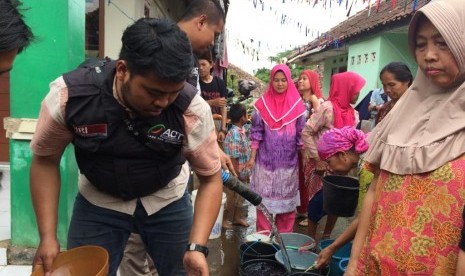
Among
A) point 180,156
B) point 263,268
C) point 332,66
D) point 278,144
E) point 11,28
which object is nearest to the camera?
point 11,28

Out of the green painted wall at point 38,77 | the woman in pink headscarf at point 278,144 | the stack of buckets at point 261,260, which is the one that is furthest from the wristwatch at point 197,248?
the woman in pink headscarf at point 278,144

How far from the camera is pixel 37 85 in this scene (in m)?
2.86

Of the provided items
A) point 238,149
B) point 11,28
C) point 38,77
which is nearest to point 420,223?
point 11,28

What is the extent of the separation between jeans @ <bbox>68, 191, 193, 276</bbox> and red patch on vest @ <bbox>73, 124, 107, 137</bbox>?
0.41m

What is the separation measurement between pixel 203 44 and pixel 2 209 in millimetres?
3001

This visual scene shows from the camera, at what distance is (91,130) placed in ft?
4.91

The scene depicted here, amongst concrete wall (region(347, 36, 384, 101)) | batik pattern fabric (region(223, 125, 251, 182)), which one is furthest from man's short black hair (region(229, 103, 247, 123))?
concrete wall (region(347, 36, 384, 101))

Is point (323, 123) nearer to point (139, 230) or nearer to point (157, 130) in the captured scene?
point (139, 230)

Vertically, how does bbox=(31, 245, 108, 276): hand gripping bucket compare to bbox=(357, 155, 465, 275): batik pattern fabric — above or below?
below

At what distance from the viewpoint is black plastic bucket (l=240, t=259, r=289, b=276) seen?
2.72 m

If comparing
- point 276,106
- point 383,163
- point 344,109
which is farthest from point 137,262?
point 344,109

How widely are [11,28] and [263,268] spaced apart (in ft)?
7.34

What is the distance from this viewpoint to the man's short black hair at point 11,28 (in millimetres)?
1184

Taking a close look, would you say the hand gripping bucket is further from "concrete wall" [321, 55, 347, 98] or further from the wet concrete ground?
"concrete wall" [321, 55, 347, 98]
